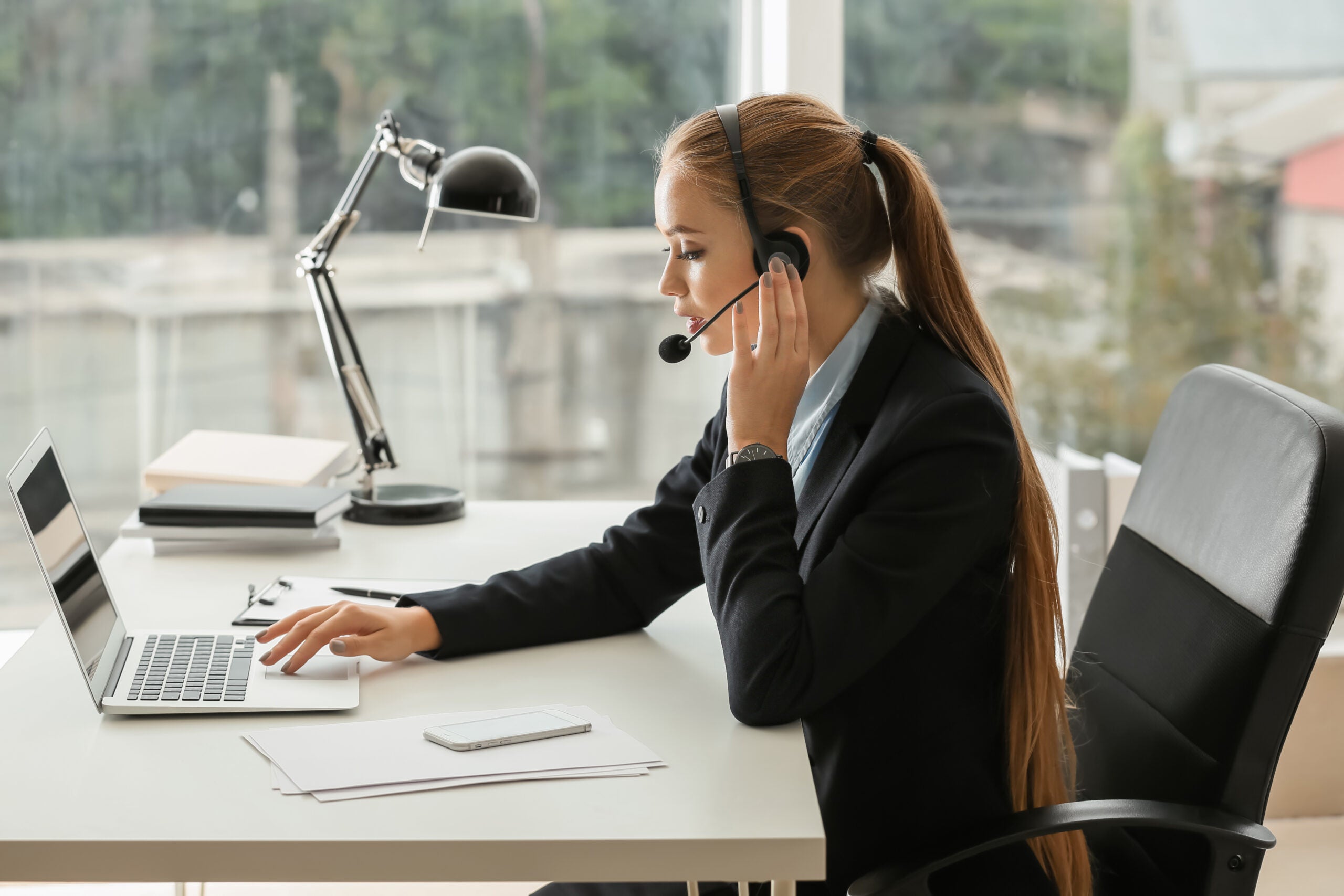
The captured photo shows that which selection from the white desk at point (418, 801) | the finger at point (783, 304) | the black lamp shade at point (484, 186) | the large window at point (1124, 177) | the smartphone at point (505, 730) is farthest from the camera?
the large window at point (1124, 177)

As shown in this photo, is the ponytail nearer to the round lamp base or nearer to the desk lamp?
the desk lamp

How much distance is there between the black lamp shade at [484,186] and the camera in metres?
1.80

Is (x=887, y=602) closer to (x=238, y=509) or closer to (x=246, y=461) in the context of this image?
(x=238, y=509)

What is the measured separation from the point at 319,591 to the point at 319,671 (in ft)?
0.92

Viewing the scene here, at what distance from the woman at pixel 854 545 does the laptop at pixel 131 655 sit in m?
0.04

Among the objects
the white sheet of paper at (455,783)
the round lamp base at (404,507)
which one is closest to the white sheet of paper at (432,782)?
the white sheet of paper at (455,783)

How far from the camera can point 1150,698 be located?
120 cm

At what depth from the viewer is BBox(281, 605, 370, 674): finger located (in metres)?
1.16

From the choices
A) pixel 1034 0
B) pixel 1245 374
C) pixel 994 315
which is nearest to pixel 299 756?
pixel 1245 374

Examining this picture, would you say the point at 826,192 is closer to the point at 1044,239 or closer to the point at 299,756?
the point at 299,756

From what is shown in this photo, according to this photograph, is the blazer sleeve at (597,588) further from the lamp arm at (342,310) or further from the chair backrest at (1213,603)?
the lamp arm at (342,310)

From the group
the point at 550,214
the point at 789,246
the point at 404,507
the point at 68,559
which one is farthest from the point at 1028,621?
the point at 550,214

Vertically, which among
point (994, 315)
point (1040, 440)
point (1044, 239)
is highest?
point (1044, 239)

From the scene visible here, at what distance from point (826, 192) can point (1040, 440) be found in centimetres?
148
